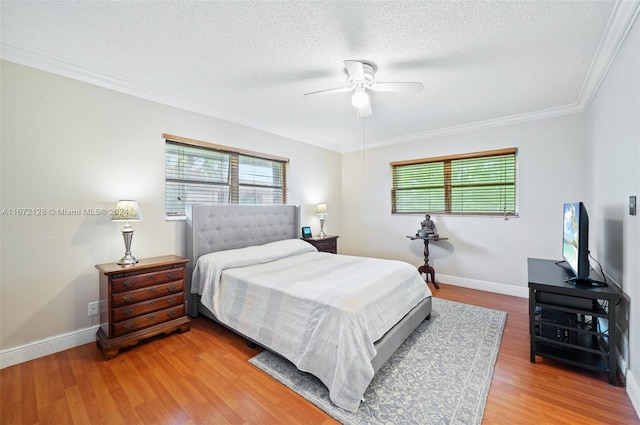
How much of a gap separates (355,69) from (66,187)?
9.01 ft

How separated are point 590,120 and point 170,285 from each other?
4939mm

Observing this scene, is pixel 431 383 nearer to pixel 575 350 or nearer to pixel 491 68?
pixel 575 350

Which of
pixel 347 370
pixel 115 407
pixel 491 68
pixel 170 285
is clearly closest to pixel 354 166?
pixel 491 68

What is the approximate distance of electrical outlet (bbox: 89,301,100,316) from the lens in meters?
2.55

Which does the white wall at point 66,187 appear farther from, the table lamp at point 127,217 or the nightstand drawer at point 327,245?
the nightstand drawer at point 327,245

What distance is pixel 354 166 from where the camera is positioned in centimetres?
549

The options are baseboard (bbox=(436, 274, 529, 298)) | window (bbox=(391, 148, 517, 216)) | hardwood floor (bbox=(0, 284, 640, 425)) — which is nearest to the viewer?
hardwood floor (bbox=(0, 284, 640, 425))

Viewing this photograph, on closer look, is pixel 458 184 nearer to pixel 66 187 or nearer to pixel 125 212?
pixel 125 212

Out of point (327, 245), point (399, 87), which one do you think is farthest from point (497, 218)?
point (399, 87)

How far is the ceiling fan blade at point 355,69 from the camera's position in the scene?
2.06 meters

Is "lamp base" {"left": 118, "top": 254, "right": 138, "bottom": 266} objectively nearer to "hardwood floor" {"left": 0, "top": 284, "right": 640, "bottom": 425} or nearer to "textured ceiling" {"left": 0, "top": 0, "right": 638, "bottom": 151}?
"hardwood floor" {"left": 0, "top": 284, "right": 640, "bottom": 425}

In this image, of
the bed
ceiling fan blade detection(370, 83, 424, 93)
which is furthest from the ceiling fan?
the bed

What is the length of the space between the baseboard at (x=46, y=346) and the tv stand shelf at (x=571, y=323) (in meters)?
3.97

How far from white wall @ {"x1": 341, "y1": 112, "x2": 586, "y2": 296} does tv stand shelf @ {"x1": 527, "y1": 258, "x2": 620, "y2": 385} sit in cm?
149
